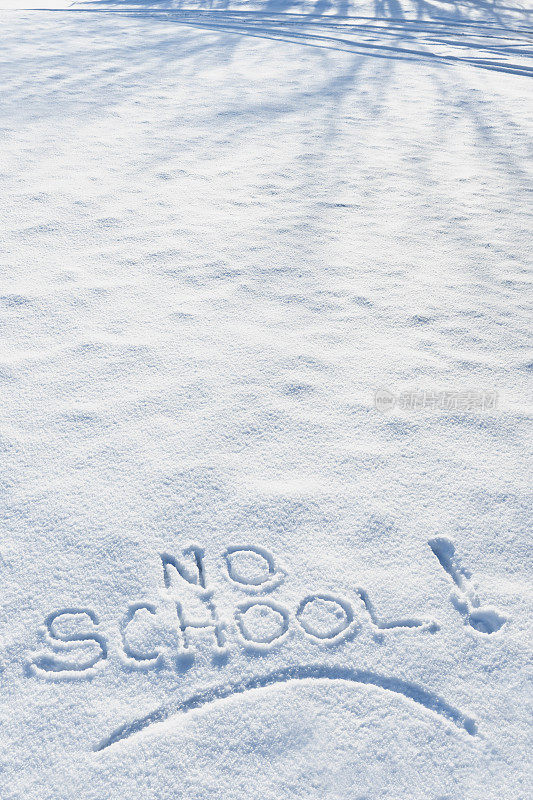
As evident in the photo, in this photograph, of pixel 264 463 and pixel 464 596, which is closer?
pixel 464 596

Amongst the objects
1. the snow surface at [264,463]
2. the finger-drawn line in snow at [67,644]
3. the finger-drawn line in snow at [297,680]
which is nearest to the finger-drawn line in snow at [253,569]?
the snow surface at [264,463]

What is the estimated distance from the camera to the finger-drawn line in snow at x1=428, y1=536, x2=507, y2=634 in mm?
1604

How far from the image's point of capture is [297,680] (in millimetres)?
1482

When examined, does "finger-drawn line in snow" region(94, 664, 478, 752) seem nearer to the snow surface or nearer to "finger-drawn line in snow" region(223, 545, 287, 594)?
the snow surface

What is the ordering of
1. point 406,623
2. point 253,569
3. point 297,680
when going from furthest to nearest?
point 253,569, point 406,623, point 297,680

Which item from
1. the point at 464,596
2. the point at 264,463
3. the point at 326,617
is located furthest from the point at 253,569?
the point at 464,596

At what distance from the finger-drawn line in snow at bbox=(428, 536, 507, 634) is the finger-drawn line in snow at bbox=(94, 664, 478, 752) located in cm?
23

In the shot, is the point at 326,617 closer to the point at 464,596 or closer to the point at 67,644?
the point at 464,596

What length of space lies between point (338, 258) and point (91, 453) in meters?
1.51

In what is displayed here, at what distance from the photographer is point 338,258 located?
297 centimetres

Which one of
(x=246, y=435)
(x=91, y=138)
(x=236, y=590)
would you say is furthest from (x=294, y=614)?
(x=91, y=138)

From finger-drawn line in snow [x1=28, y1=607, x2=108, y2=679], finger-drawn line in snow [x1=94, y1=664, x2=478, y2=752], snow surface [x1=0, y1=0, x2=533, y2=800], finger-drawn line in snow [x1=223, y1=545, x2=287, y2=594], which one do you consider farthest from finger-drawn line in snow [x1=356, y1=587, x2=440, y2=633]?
finger-drawn line in snow [x1=28, y1=607, x2=108, y2=679]

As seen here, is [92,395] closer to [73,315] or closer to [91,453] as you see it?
[91,453]

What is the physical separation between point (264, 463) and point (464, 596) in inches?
26.4
